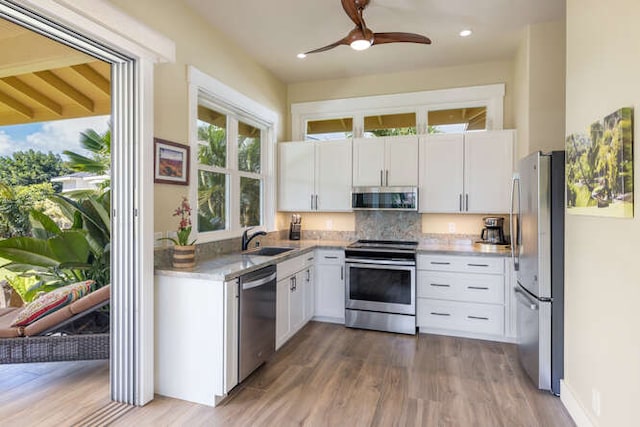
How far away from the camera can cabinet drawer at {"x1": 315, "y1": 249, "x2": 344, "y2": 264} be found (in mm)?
4008

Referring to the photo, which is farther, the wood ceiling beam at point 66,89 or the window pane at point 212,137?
the wood ceiling beam at point 66,89

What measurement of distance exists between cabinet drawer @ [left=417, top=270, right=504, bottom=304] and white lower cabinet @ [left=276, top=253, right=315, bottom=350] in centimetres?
121

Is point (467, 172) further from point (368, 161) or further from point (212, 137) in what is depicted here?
point (212, 137)

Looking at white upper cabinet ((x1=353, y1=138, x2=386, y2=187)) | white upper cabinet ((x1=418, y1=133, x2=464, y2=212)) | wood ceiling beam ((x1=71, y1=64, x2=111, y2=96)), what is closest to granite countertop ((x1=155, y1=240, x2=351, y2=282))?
white upper cabinet ((x1=353, y1=138, x2=386, y2=187))

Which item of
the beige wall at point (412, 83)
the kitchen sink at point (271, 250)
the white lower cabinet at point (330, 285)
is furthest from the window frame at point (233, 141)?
the white lower cabinet at point (330, 285)

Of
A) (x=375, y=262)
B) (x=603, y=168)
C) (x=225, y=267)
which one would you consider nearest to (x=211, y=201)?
(x=225, y=267)

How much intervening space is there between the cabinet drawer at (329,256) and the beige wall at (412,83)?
1.79 meters

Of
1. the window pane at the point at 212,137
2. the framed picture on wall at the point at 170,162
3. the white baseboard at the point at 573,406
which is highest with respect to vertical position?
the window pane at the point at 212,137

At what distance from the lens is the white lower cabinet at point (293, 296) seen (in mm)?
3199

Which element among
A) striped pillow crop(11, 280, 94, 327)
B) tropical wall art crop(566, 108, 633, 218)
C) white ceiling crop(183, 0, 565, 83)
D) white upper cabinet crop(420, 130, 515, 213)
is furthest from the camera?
white upper cabinet crop(420, 130, 515, 213)

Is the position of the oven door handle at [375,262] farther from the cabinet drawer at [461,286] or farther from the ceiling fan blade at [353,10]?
the ceiling fan blade at [353,10]

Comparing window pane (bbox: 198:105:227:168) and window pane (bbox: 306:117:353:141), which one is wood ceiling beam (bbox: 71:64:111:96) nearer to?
window pane (bbox: 198:105:227:168)

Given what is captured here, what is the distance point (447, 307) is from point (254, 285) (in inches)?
84.8

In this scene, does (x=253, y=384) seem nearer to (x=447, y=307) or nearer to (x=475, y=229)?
(x=447, y=307)
